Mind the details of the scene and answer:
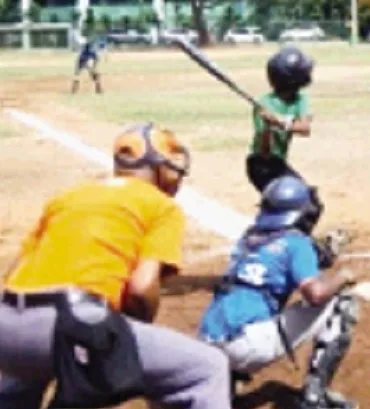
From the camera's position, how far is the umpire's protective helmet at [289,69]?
9.29 m

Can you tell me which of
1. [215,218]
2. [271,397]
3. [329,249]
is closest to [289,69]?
[329,249]

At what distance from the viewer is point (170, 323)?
29.7 feet

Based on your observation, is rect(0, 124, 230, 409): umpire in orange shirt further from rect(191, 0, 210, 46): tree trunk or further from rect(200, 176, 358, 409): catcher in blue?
rect(191, 0, 210, 46): tree trunk

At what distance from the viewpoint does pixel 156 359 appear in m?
5.04

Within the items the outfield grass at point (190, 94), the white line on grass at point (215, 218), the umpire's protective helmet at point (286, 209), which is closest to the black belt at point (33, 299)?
the umpire's protective helmet at point (286, 209)

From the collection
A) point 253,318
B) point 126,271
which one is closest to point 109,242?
point 126,271

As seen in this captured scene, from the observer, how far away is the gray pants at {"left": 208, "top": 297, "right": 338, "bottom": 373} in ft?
21.6

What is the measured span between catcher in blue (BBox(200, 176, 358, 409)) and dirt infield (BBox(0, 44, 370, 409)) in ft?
2.10

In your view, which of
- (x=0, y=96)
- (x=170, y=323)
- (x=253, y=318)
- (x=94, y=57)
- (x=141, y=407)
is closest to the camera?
(x=253, y=318)

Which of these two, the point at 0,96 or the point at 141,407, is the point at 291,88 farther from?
the point at 0,96

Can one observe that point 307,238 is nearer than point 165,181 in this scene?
No

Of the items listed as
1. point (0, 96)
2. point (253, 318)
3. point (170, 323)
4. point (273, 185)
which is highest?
point (273, 185)

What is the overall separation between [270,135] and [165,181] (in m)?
4.35

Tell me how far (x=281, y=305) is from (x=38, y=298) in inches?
75.2
